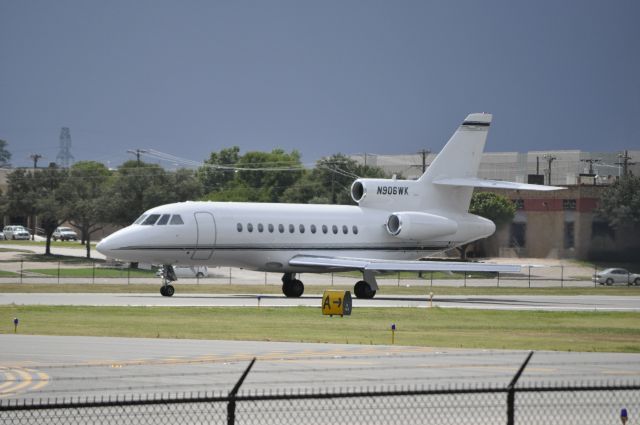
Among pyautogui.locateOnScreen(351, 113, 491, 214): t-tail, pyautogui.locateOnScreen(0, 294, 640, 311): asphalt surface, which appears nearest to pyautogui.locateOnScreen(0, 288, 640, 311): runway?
pyautogui.locateOnScreen(0, 294, 640, 311): asphalt surface

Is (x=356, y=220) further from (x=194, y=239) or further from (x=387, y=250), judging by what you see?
(x=194, y=239)

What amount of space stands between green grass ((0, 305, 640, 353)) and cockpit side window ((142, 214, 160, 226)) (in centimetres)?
903

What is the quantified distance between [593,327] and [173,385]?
1887 centimetres

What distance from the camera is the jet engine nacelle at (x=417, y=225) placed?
5146 cm

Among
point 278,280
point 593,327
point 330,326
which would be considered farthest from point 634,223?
point 330,326

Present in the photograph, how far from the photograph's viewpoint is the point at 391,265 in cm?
4678

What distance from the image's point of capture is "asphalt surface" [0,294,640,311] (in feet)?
134

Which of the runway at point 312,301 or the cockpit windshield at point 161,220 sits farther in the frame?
the cockpit windshield at point 161,220

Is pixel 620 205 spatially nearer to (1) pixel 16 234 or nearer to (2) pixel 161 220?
(2) pixel 161 220

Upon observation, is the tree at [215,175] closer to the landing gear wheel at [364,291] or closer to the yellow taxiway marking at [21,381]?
the landing gear wheel at [364,291]

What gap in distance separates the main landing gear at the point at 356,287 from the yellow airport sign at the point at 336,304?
12.8m

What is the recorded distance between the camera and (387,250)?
171 feet

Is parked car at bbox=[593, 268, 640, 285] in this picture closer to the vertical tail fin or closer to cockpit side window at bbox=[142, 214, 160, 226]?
the vertical tail fin

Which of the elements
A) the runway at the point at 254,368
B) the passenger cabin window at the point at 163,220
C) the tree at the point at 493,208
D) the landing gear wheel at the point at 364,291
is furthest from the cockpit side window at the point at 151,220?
the tree at the point at 493,208
